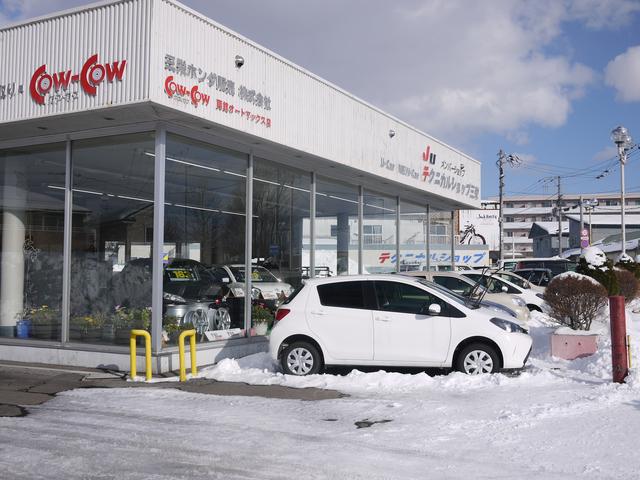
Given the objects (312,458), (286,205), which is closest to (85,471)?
(312,458)

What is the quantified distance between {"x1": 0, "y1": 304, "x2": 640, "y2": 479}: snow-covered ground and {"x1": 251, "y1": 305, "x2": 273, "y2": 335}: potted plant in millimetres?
3085

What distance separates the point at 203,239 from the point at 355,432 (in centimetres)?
612

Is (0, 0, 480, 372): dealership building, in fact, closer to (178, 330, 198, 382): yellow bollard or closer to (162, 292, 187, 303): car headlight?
(162, 292, 187, 303): car headlight

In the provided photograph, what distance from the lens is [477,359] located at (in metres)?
9.94

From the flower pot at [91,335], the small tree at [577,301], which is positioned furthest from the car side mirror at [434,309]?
the flower pot at [91,335]

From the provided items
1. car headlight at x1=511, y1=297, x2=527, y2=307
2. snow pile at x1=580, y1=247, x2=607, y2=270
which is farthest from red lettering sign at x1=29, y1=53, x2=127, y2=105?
snow pile at x1=580, y1=247, x2=607, y2=270

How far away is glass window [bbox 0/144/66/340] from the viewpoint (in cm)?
1253

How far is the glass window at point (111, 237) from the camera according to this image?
37.5 feet

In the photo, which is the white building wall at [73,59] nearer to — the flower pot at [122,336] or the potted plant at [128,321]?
the potted plant at [128,321]

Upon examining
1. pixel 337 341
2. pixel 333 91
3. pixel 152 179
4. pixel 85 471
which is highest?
pixel 333 91

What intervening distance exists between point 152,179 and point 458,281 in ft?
28.3

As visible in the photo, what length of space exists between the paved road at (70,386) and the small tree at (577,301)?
5798 mm

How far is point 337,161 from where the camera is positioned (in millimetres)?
14766

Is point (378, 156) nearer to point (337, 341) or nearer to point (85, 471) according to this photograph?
point (337, 341)
